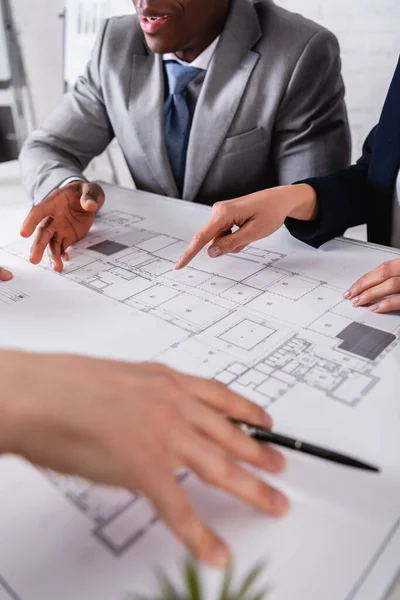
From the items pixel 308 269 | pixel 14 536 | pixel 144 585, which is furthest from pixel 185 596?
pixel 308 269

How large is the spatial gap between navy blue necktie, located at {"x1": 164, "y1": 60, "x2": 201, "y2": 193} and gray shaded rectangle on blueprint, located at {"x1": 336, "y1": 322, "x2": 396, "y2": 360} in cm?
82

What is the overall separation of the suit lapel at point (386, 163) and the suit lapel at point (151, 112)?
543mm

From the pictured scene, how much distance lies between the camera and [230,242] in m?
0.85

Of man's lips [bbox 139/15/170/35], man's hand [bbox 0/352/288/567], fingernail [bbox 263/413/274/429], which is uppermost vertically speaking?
man's lips [bbox 139/15/170/35]

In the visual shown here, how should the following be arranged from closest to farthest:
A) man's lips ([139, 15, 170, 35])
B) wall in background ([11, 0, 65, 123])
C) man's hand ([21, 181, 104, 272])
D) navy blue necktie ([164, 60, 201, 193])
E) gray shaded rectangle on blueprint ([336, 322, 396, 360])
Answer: gray shaded rectangle on blueprint ([336, 322, 396, 360]) < man's hand ([21, 181, 104, 272]) < man's lips ([139, 15, 170, 35]) < navy blue necktie ([164, 60, 201, 193]) < wall in background ([11, 0, 65, 123])

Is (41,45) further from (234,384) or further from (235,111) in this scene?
(234,384)

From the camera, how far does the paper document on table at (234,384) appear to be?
386 mm

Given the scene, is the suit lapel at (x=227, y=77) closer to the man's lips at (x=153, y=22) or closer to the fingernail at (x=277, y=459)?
the man's lips at (x=153, y=22)

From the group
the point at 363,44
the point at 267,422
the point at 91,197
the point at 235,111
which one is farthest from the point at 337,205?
the point at 363,44

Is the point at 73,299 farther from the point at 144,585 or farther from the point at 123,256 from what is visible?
the point at 144,585

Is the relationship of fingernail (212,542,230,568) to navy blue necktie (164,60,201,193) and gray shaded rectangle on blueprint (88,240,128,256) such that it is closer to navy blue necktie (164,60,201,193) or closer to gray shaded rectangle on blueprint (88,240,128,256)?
gray shaded rectangle on blueprint (88,240,128,256)

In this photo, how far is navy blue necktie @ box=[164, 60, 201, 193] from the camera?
1281 mm

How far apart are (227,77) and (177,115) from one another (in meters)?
0.16

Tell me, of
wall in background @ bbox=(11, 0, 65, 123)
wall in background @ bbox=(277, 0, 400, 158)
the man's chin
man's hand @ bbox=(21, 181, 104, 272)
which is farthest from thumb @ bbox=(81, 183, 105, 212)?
wall in background @ bbox=(11, 0, 65, 123)
